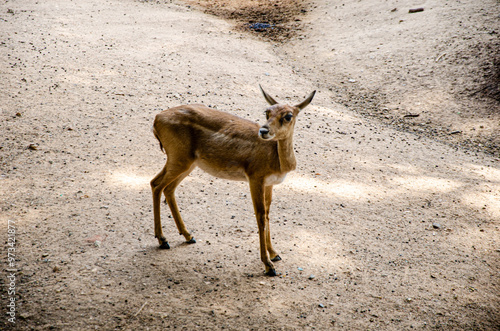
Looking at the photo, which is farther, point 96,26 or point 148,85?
point 96,26

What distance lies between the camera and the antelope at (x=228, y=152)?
4160 mm

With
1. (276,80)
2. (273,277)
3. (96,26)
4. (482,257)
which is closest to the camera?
(273,277)

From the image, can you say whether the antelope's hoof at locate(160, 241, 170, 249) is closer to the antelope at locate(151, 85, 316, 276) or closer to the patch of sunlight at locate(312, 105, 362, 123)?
the antelope at locate(151, 85, 316, 276)

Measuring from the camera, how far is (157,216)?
4.57m

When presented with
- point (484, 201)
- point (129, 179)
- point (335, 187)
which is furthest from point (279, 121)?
point (484, 201)

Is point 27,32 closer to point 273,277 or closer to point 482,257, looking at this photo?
point 273,277

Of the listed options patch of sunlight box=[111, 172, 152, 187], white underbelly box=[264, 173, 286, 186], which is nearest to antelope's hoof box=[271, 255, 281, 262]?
white underbelly box=[264, 173, 286, 186]

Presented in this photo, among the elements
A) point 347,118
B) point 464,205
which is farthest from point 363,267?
point 347,118

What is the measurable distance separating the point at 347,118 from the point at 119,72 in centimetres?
554

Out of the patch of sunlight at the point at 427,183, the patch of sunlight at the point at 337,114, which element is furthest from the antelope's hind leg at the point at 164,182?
the patch of sunlight at the point at 337,114

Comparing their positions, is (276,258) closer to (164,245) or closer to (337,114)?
(164,245)

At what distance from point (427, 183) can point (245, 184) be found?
3087 millimetres

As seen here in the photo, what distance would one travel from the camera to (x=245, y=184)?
6.38 m

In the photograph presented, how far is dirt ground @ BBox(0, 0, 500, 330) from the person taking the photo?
3881 mm
